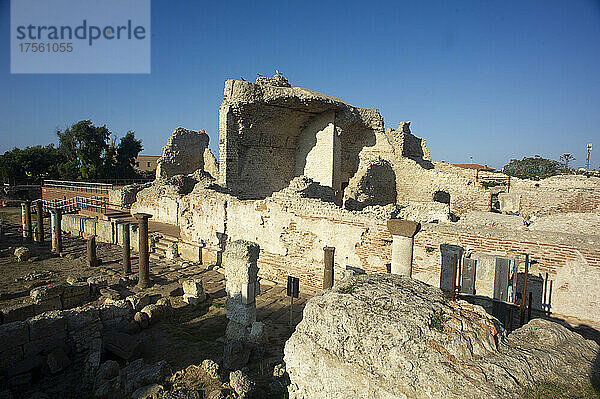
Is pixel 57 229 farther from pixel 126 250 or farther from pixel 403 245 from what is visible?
pixel 403 245

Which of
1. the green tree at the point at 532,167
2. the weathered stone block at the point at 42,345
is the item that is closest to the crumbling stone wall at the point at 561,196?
the weathered stone block at the point at 42,345

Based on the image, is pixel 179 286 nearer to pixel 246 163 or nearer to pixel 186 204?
pixel 186 204

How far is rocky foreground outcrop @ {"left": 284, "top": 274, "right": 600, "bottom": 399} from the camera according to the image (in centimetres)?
223

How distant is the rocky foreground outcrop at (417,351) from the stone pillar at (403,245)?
129 inches

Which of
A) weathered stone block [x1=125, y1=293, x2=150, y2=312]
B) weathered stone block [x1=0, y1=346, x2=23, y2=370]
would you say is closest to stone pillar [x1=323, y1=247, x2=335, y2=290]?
weathered stone block [x1=125, y1=293, x2=150, y2=312]

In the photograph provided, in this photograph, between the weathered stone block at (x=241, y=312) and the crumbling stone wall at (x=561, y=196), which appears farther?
the crumbling stone wall at (x=561, y=196)

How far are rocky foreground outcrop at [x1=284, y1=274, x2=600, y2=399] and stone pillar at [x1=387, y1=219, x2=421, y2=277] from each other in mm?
3289

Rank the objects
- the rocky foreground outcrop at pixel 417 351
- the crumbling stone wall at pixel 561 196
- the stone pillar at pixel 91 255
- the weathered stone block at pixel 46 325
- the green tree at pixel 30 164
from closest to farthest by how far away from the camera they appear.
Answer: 1. the rocky foreground outcrop at pixel 417 351
2. the weathered stone block at pixel 46 325
3. the stone pillar at pixel 91 255
4. the crumbling stone wall at pixel 561 196
5. the green tree at pixel 30 164

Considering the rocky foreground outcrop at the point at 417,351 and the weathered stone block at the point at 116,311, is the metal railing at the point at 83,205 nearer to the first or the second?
the weathered stone block at the point at 116,311

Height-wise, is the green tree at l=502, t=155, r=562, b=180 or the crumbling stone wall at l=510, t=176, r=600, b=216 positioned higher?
the green tree at l=502, t=155, r=562, b=180

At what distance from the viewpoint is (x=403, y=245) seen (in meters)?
6.41

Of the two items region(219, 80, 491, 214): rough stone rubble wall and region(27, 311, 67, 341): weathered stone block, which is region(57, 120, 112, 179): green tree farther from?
region(27, 311, 67, 341): weathered stone block

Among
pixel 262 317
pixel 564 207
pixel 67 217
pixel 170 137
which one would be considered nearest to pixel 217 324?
pixel 262 317

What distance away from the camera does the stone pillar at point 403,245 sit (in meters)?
6.29
